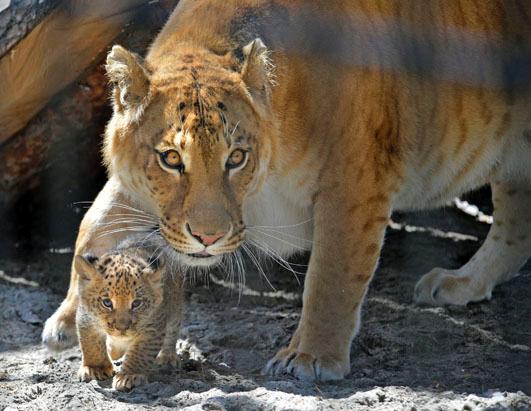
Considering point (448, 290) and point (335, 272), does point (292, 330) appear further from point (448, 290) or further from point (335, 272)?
point (448, 290)

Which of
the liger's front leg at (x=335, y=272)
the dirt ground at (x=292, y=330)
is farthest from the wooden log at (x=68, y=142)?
the liger's front leg at (x=335, y=272)

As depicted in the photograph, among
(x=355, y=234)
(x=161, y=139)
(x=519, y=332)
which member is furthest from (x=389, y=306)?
(x=161, y=139)

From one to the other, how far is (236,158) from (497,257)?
1.87m

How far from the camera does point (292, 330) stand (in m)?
4.42

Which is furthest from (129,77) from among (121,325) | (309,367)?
(309,367)

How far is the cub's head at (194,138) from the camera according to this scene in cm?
340

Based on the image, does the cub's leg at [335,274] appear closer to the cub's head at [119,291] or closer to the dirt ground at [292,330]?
the dirt ground at [292,330]

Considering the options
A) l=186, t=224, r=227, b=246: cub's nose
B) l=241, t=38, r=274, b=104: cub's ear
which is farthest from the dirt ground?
l=241, t=38, r=274, b=104: cub's ear

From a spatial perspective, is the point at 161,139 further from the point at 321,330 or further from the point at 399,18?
the point at 399,18

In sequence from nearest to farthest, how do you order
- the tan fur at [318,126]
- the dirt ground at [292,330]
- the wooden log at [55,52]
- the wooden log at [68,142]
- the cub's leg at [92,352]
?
the dirt ground at [292,330]
the tan fur at [318,126]
the cub's leg at [92,352]
the wooden log at [55,52]
the wooden log at [68,142]

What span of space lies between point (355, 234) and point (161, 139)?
878 mm

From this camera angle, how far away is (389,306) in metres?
4.66

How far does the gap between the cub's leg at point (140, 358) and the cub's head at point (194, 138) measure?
32 cm

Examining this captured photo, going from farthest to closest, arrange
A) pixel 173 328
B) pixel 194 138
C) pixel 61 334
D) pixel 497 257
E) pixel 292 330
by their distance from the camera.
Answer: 1. pixel 497 257
2. pixel 292 330
3. pixel 61 334
4. pixel 173 328
5. pixel 194 138
